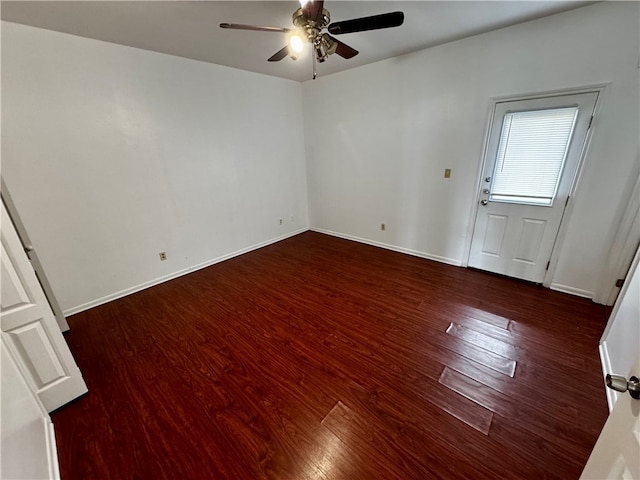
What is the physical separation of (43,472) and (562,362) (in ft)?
10.3

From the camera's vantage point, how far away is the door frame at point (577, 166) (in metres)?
2.21

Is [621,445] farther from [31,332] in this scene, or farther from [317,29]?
[31,332]

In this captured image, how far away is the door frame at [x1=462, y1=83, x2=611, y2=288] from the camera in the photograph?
2.21 metres

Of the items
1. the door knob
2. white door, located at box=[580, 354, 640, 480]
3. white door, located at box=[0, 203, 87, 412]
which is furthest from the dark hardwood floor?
the door knob

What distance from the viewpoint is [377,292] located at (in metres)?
2.82

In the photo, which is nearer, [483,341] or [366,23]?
[366,23]

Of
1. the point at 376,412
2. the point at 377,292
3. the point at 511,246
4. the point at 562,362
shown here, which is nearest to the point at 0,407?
the point at 376,412

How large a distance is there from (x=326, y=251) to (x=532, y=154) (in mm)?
2709

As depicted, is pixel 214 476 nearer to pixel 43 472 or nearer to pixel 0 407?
pixel 43 472

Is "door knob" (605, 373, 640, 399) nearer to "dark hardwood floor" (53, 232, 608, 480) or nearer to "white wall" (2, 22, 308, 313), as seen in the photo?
"dark hardwood floor" (53, 232, 608, 480)

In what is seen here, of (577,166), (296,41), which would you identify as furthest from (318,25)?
(577,166)

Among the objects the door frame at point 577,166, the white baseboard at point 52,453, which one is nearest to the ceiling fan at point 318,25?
the door frame at point 577,166

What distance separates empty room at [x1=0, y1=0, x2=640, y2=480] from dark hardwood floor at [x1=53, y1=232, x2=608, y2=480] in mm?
16

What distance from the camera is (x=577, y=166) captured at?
238 cm
